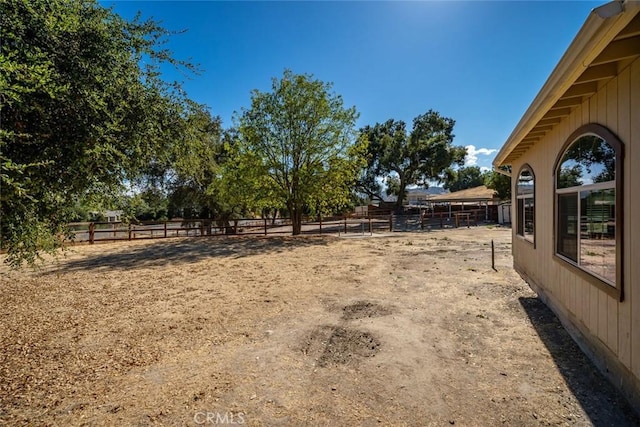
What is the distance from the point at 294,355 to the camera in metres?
3.39

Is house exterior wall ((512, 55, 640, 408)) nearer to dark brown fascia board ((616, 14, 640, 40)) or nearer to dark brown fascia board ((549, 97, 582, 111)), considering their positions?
dark brown fascia board ((549, 97, 582, 111))

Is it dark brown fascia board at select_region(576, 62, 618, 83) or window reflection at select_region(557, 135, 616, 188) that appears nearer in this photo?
dark brown fascia board at select_region(576, 62, 618, 83)

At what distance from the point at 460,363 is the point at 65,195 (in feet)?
15.8

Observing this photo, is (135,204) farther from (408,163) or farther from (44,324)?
(408,163)

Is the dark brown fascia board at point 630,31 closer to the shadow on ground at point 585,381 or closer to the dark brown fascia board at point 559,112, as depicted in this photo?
the dark brown fascia board at point 559,112

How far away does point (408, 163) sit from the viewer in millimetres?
30469

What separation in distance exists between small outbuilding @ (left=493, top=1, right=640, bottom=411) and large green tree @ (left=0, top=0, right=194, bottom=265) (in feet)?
14.7

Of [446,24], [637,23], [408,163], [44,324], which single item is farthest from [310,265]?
[408,163]

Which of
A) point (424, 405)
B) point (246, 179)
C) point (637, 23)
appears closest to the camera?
point (637, 23)

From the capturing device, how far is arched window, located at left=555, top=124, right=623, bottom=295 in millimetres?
2641

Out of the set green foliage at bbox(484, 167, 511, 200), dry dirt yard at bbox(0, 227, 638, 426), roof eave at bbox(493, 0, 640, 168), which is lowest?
dry dirt yard at bbox(0, 227, 638, 426)

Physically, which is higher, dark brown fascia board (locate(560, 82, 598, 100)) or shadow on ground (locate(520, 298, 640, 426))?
dark brown fascia board (locate(560, 82, 598, 100))

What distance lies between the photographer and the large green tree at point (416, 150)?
94.8ft

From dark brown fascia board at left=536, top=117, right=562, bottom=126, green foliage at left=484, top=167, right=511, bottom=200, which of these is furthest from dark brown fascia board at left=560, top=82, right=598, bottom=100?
green foliage at left=484, top=167, right=511, bottom=200
